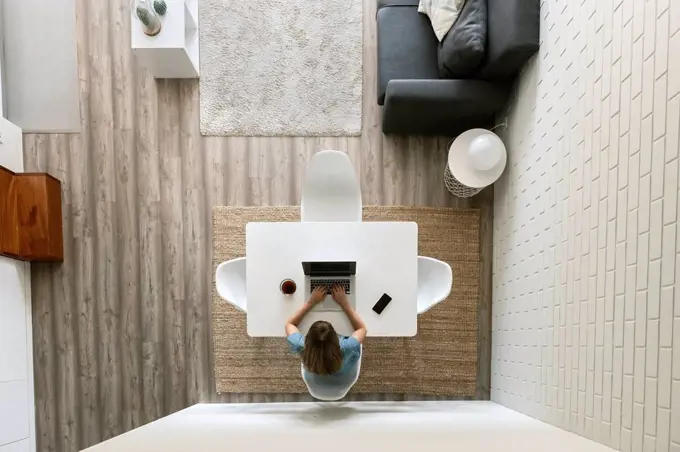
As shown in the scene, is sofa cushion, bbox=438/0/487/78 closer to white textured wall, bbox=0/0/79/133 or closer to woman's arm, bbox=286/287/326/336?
woman's arm, bbox=286/287/326/336

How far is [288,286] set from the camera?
202 centimetres

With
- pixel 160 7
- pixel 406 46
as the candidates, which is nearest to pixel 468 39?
pixel 406 46

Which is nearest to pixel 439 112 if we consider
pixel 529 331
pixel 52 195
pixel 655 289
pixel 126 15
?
pixel 529 331

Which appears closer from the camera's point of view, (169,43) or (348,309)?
(348,309)

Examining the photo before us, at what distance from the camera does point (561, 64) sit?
1915mm

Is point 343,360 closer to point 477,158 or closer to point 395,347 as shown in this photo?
point 395,347

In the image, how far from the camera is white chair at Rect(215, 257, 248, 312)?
7.20 ft

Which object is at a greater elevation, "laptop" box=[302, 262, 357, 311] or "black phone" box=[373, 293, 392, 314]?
"laptop" box=[302, 262, 357, 311]

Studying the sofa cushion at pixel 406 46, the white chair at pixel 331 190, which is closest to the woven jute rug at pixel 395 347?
the white chair at pixel 331 190

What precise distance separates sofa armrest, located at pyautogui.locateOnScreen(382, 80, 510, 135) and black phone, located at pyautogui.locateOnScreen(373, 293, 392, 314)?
972mm

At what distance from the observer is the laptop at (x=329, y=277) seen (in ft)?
6.61

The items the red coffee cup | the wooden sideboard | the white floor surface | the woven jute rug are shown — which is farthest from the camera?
the woven jute rug

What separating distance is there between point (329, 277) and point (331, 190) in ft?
1.44

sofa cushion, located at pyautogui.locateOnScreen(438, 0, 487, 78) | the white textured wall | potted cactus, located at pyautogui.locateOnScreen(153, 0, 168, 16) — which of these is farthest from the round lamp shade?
the white textured wall
